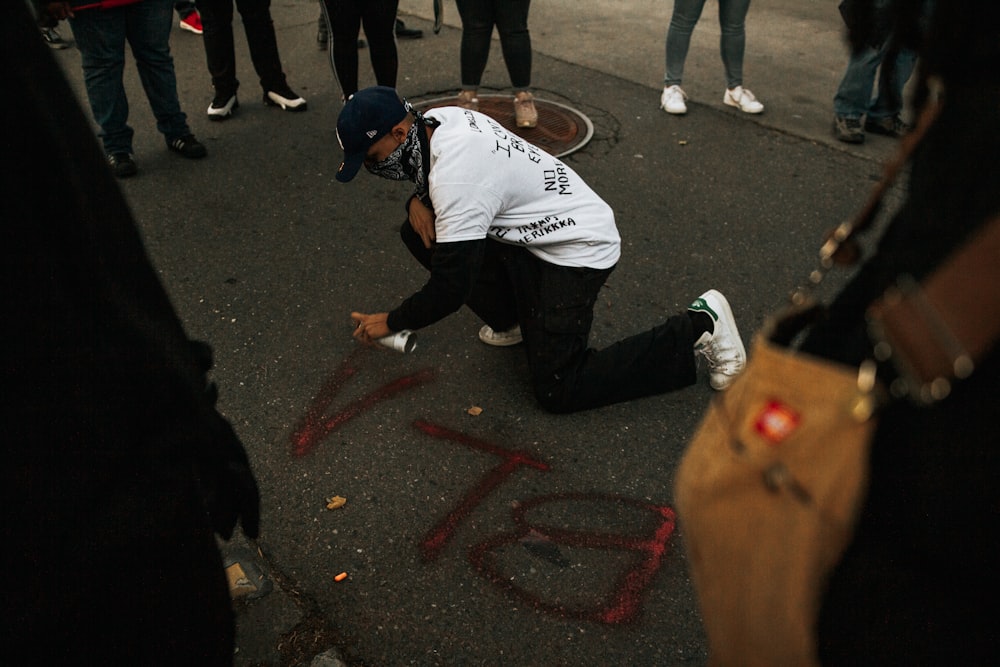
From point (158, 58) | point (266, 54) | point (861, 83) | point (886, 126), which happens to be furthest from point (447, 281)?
point (886, 126)

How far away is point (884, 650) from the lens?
2.98ft

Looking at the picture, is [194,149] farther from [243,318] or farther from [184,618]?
[184,618]

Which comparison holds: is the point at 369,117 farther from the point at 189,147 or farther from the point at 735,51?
the point at 735,51

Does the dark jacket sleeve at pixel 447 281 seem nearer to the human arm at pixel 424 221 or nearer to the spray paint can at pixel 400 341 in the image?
the human arm at pixel 424 221

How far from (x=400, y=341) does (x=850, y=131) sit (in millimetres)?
3364

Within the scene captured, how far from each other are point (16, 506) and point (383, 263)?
112 inches

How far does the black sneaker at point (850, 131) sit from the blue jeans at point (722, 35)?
0.70 meters

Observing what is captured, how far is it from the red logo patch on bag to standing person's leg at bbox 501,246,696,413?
6.06 ft

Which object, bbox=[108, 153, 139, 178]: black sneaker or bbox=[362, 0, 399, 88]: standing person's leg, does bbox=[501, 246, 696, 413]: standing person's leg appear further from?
bbox=[108, 153, 139, 178]: black sneaker

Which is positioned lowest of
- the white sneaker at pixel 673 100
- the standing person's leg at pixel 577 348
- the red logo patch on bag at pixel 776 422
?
the white sneaker at pixel 673 100

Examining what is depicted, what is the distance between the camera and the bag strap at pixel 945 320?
2.47 feet

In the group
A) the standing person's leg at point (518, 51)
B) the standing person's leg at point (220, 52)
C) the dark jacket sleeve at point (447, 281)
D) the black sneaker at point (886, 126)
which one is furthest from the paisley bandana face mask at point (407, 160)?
the black sneaker at point (886, 126)

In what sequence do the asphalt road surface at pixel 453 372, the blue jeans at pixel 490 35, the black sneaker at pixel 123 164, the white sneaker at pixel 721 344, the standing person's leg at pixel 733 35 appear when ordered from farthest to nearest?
the standing person's leg at pixel 733 35
the blue jeans at pixel 490 35
the black sneaker at pixel 123 164
the white sneaker at pixel 721 344
the asphalt road surface at pixel 453 372

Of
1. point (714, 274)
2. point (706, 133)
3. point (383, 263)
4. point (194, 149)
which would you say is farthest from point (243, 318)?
point (706, 133)
